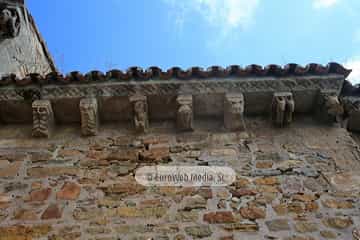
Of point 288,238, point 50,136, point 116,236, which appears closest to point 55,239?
point 116,236

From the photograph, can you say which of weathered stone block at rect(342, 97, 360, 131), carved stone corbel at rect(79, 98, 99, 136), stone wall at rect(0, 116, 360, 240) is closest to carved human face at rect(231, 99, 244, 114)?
stone wall at rect(0, 116, 360, 240)

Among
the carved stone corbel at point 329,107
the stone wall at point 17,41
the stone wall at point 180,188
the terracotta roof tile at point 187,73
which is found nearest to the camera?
the stone wall at point 180,188

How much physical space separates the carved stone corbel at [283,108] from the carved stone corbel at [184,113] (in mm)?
824

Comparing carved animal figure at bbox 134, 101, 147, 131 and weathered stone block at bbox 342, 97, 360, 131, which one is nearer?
carved animal figure at bbox 134, 101, 147, 131

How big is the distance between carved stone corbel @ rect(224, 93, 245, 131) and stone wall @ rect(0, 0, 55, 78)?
293 centimetres

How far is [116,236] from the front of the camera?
269cm

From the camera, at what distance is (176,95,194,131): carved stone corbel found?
372 cm

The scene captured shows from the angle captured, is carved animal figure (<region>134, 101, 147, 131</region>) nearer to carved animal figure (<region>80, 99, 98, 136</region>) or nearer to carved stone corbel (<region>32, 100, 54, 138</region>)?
carved animal figure (<region>80, 99, 98, 136</region>)

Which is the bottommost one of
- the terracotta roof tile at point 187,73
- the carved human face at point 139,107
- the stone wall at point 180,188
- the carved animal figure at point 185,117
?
the stone wall at point 180,188

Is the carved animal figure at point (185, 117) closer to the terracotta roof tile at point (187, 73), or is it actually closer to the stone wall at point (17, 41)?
the terracotta roof tile at point (187, 73)

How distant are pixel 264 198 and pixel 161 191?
2.64ft

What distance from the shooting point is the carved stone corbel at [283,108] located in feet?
12.2
